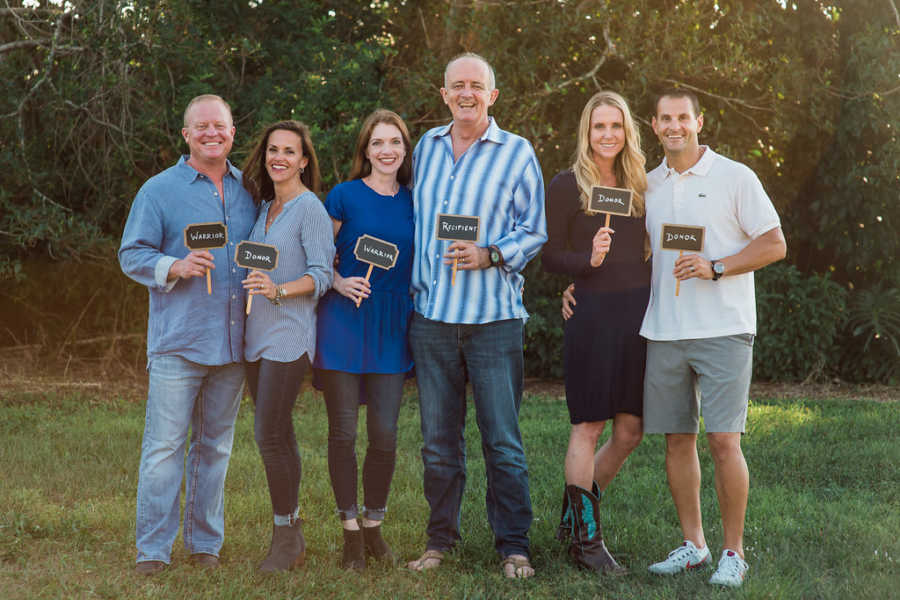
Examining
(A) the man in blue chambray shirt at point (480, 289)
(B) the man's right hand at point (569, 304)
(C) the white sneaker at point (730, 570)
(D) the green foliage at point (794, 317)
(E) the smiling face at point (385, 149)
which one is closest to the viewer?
(C) the white sneaker at point (730, 570)

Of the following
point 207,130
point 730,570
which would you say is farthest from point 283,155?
point 730,570

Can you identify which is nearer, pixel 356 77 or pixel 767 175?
pixel 356 77

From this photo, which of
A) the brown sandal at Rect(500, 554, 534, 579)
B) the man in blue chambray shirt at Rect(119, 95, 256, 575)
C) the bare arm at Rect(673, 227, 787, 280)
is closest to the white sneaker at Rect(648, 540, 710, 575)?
the brown sandal at Rect(500, 554, 534, 579)

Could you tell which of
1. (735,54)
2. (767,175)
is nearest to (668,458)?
(735,54)

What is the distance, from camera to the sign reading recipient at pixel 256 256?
4086 millimetres

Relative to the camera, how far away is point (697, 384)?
4.29 meters

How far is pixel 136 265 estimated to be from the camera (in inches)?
163

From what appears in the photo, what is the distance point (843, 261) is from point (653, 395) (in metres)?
7.52

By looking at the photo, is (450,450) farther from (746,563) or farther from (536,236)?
(746,563)

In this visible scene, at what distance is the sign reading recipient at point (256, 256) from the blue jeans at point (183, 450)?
23.0 inches

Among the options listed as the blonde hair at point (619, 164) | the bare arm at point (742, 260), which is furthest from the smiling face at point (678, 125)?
the bare arm at point (742, 260)

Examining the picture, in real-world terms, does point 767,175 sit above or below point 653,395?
above

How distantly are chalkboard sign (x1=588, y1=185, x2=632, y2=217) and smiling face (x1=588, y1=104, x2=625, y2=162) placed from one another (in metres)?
0.30

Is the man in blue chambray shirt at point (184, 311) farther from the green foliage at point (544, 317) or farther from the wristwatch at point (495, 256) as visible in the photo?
the green foliage at point (544, 317)
